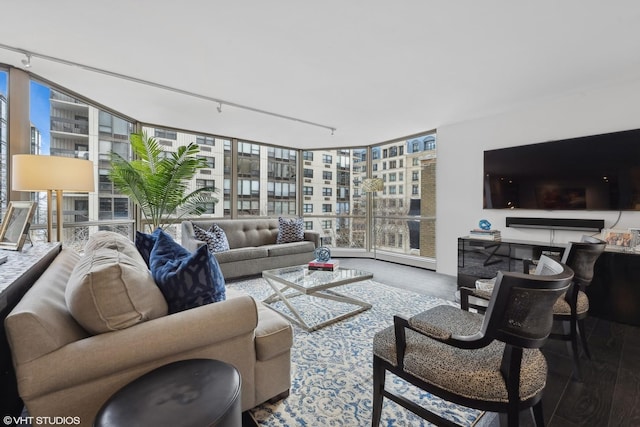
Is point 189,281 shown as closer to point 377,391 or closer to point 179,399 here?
point 179,399

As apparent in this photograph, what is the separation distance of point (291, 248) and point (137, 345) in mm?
3279

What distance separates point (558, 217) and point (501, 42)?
7.24ft

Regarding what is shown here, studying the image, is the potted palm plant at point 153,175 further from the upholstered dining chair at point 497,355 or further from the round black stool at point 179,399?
the upholstered dining chair at point 497,355

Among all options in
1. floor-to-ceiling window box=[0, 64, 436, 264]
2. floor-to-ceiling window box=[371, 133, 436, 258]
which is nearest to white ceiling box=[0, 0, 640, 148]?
floor-to-ceiling window box=[0, 64, 436, 264]

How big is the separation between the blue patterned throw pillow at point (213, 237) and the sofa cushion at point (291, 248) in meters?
0.64

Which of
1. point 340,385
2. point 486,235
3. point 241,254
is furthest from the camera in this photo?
point 241,254

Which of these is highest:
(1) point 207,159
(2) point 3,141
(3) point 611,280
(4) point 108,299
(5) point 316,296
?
(1) point 207,159

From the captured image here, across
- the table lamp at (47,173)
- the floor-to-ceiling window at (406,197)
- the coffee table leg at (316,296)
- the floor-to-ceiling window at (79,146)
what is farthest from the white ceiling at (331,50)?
the coffee table leg at (316,296)

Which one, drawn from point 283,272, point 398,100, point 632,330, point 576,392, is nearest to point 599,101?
point 398,100

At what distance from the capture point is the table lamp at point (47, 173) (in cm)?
206

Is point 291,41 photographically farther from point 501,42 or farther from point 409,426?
point 409,426

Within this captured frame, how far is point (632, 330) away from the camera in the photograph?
7.91 feet

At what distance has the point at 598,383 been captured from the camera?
1708 millimetres

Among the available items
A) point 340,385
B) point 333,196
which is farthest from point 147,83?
point 333,196
